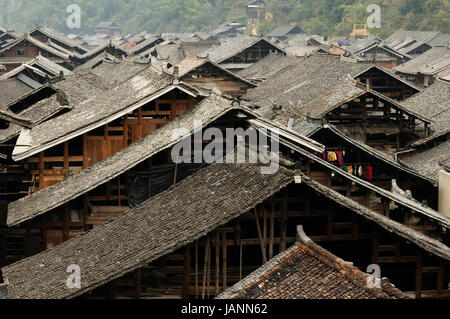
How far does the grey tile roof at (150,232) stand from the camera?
16.0 metres

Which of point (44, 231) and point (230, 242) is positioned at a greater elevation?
point (230, 242)

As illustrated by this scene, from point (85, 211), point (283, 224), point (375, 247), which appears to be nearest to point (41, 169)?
point (85, 211)

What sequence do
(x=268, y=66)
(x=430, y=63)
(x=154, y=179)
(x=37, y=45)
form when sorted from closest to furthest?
(x=154, y=179) < (x=268, y=66) < (x=430, y=63) < (x=37, y=45)

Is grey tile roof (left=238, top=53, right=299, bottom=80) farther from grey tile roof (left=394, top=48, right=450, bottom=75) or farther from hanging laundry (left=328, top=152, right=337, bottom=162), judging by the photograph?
hanging laundry (left=328, top=152, right=337, bottom=162)

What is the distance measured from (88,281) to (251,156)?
5.12m

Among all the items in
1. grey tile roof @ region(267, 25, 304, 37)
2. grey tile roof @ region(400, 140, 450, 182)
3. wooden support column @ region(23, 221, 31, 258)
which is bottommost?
grey tile roof @ region(267, 25, 304, 37)

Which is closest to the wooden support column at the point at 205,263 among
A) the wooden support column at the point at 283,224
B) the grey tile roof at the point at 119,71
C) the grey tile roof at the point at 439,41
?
the wooden support column at the point at 283,224

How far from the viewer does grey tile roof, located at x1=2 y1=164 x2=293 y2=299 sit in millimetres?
15969

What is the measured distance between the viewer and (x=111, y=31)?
634 ft

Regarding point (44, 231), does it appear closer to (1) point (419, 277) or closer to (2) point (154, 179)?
(2) point (154, 179)

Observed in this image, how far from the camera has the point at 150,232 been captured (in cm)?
1745

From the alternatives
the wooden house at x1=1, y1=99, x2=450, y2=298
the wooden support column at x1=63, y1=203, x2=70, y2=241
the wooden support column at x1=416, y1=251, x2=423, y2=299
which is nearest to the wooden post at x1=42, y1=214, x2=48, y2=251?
the wooden support column at x1=63, y1=203, x2=70, y2=241
